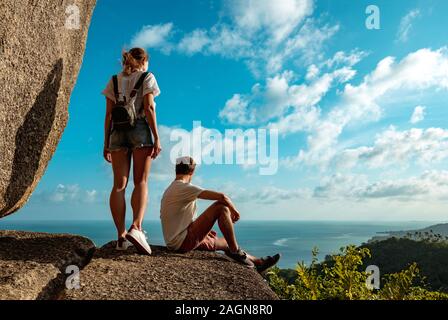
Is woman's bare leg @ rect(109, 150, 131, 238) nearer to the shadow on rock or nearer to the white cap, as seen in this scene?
the white cap

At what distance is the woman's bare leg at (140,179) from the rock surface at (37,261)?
1.05m

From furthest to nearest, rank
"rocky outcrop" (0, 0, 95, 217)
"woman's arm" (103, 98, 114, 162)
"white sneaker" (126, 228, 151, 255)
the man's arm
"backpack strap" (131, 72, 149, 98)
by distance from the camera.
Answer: "woman's arm" (103, 98, 114, 162), "backpack strap" (131, 72, 149, 98), the man's arm, "white sneaker" (126, 228, 151, 255), "rocky outcrop" (0, 0, 95, 217)

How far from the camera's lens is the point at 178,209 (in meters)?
7.75

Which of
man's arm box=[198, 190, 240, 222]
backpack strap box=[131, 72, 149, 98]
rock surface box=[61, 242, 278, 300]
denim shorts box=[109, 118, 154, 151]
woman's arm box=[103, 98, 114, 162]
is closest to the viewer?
rock surface box=[61, 242, 278, 300]

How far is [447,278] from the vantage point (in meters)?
42.6

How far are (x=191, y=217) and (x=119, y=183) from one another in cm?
135

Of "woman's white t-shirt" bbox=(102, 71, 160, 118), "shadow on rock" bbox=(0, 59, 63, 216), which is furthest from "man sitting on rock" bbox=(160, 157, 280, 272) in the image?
"shadow on rock" bbox=(0, 59, 63, 216)

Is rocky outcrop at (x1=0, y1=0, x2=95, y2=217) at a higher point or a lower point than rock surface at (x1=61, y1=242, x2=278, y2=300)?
higher

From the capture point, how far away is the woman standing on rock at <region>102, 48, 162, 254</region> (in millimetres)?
7562

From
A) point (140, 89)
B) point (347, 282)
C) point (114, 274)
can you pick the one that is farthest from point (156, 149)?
point (347, 282)

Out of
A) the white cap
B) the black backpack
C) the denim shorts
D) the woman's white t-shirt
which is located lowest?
the white cap

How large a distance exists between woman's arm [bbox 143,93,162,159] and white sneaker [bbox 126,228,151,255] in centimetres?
128

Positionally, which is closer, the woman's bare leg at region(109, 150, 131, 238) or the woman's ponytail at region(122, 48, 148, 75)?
the woman's bare leg at region(109, 150, 131, 238)
